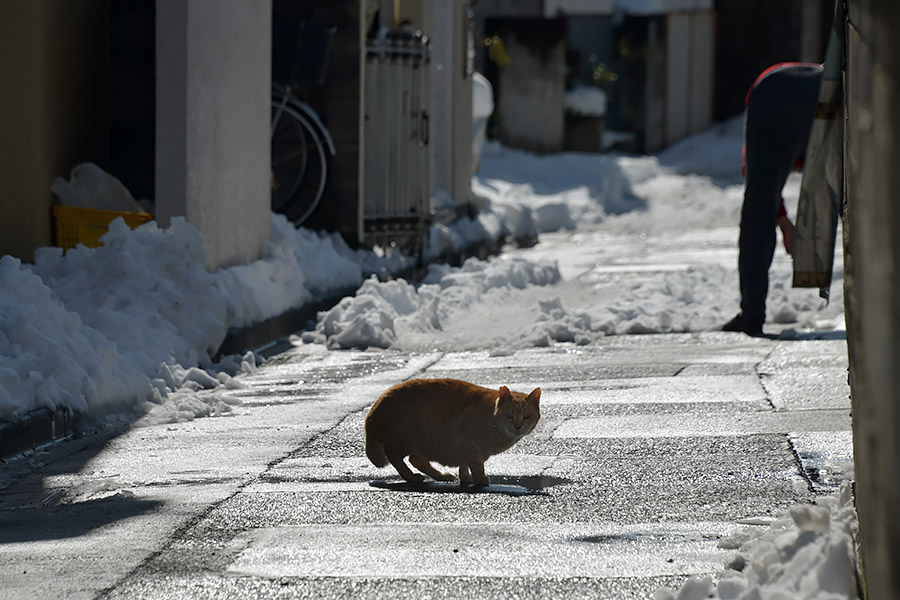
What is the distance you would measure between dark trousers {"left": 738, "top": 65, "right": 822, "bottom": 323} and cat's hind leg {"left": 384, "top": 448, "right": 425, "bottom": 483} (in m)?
4.28

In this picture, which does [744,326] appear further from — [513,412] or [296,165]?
[296,165]

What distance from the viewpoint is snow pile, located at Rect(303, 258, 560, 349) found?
9.02 m

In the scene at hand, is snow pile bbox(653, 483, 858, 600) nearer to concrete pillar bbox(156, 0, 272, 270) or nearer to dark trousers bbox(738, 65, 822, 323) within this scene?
dark trousers bbox(738, 65, 822, 323)

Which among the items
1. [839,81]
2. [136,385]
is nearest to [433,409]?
[839,81]

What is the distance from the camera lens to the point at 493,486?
486 cm

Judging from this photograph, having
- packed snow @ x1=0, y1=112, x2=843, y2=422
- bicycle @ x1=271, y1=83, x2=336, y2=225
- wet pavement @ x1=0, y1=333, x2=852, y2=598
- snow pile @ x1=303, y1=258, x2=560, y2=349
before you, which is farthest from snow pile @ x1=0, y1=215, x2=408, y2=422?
bicycle @ x1=271, y1=83, x2=336, y2=225

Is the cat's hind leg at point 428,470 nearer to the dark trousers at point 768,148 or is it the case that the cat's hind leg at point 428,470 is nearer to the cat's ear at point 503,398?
the cat's ear at point 503,398

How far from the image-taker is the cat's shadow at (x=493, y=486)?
4773mm

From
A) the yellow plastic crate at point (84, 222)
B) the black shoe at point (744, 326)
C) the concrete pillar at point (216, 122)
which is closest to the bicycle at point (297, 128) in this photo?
the concrete pillar at point (216, 122)

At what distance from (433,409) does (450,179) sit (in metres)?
11.5

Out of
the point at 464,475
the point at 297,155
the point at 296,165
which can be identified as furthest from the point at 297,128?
the point at 464,475

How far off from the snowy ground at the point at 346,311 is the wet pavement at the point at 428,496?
0.35 meters

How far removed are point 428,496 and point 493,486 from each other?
0.26m

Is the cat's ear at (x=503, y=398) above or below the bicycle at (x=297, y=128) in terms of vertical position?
below
